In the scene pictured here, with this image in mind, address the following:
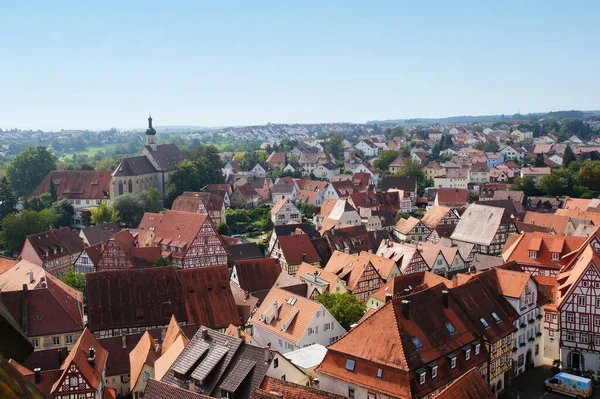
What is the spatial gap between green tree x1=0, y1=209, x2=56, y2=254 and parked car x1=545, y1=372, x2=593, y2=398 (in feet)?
199

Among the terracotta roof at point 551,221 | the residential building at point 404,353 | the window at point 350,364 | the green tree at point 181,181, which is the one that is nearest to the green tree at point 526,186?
the terracotta roof at point 551,221

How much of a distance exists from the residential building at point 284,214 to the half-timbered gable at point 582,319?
52.9 m

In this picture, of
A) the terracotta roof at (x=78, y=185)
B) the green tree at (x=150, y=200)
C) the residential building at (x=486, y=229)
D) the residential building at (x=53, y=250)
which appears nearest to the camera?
the residential building at (x=53, y=250)

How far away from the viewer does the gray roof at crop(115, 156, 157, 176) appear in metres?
94.4

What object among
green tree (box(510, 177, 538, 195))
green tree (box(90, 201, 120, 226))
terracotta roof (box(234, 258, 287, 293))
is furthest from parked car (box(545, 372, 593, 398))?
green tree (box(510, 177, 538, 195))

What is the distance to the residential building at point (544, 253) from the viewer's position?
4691 centimetres

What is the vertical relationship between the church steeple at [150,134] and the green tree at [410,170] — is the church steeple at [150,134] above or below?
above

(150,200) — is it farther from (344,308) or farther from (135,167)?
(344,308)

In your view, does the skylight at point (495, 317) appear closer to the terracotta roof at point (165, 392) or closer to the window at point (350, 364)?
the window at point (350, 364)

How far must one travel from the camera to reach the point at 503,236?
6562 cm

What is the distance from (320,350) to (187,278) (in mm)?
13434

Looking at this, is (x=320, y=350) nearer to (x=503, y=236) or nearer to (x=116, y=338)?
(x=116, y=338)

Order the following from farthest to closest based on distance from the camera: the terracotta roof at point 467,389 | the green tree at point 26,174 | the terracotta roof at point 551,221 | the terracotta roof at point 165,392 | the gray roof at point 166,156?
the green tree at point 26,174
the gray roof at point 166,156
the terracotta roof at point 551,221
the terracotta roof at point 165,392
the terracotta roof at point 467,389

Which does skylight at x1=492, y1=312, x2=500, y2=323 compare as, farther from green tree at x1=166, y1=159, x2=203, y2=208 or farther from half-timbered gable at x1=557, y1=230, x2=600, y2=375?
green tree at x1=166, y1=159, x2=203, y2=208
